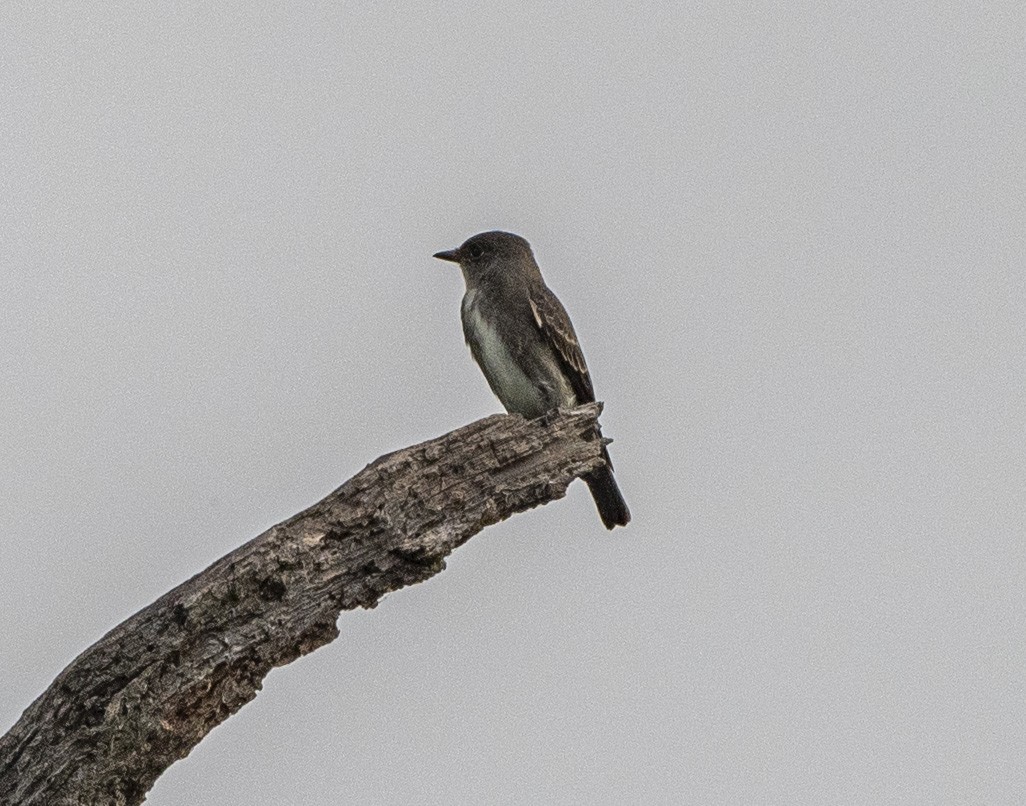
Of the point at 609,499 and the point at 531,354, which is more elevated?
the point at 531,354

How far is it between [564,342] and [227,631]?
548cm

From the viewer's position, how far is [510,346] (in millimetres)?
11102

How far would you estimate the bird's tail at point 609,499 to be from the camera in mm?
11109

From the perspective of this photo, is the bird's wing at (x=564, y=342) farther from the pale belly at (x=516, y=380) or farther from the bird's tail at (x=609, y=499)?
the bird's tail at (x=609, y=499)

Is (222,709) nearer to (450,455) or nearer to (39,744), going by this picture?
(39,744)

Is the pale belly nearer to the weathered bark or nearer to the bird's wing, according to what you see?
the bird's wing

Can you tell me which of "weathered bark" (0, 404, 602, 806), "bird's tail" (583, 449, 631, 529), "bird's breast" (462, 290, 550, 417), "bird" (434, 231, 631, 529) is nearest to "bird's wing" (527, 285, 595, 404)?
"bird" (434, 231, 631, 529)

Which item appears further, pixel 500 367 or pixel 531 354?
pixel 500 367

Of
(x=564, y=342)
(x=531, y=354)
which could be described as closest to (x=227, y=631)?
(x=531, y=354)

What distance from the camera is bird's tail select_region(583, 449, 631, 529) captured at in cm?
1111

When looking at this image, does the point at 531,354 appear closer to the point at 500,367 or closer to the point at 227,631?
the point at 500,367

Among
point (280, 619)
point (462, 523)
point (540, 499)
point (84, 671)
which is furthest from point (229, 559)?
point (540, 499)

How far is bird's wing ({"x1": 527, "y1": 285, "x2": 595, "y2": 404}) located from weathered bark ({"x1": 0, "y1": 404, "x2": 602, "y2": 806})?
431cm

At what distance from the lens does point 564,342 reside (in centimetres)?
1116
